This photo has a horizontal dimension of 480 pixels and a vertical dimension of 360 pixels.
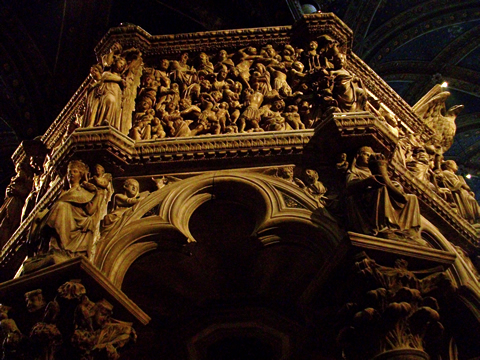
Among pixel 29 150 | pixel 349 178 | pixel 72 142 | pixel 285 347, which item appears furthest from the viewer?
pixel 29 150

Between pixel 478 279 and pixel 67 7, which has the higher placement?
pixel 67 7

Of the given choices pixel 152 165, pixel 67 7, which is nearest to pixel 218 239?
pixel 152 165

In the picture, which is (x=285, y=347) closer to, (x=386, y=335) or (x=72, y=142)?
(x=386, y=335)

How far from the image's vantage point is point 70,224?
13.7 feet

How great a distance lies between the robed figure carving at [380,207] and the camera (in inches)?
155

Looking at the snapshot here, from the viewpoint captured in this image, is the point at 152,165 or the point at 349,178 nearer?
the point at 349,178

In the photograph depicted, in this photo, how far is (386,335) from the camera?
3.48m

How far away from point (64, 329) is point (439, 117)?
14.5 ft

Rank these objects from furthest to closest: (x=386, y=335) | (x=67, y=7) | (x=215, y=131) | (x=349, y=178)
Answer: (x=67, y=7), (x=215, y=131), (x=349, y=178), (x=386, y=335)

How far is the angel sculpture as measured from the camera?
6.18 m

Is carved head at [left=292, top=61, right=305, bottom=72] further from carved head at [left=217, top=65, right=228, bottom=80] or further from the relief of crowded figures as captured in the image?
carved head at [left=217, top=65, right=228, bottom=80]

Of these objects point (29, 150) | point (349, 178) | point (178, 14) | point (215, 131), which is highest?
point (178, 14)

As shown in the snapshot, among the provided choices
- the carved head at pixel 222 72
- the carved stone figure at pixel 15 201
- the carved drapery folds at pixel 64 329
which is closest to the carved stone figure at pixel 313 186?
the carved head at pixel 222 72

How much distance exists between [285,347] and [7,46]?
292 inches
